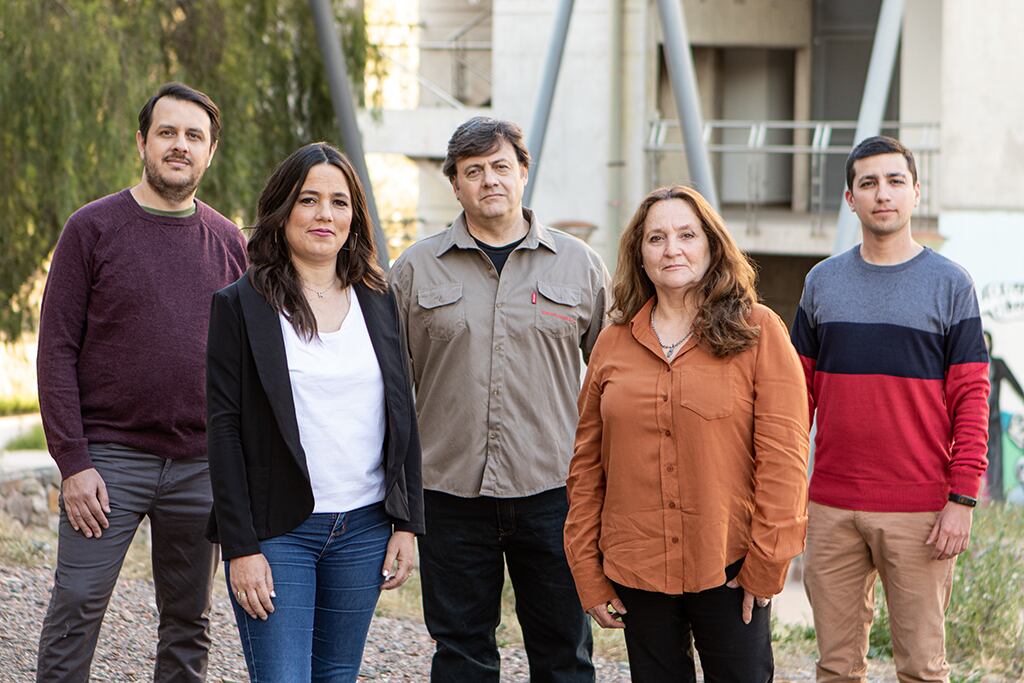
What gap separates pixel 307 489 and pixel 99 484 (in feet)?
3.26

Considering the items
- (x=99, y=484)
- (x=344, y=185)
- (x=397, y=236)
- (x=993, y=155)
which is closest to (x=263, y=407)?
(x=344, y=185)

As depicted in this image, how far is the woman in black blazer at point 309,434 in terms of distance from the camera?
11.4 feet

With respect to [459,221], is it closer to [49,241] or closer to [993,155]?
[49,241]

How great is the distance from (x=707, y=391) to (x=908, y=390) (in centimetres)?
108

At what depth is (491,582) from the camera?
4.49 m

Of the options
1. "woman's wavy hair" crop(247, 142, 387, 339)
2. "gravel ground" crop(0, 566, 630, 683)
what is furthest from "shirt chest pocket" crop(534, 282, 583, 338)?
"gravel ground" crop(0, 566, 630, 683)

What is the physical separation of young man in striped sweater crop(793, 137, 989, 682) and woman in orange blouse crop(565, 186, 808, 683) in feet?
2.68

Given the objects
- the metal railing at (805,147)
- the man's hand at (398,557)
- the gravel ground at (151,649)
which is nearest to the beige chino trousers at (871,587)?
the man's hand at (398,557)

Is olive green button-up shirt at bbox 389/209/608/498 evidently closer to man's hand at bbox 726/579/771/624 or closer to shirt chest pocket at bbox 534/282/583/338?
shirt chest pocket at bbox 534/282/583/338

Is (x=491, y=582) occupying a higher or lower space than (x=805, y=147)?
lower

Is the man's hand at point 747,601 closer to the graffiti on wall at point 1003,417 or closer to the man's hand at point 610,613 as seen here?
the man's hand at point 610,613

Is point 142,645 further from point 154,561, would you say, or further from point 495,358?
point 495,358

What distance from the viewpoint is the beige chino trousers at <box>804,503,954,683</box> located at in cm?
438

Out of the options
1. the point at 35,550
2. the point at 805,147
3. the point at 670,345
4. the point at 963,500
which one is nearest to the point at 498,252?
the point at 670,345
